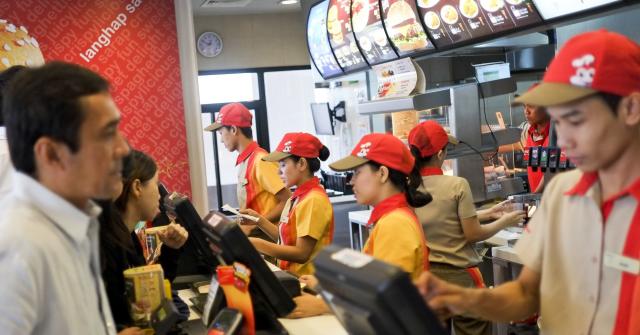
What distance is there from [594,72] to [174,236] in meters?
2.22

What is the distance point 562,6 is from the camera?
169 inches

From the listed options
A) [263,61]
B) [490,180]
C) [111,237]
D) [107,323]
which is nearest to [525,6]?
[490,180]

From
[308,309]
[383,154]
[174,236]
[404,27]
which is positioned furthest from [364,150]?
[404,27]

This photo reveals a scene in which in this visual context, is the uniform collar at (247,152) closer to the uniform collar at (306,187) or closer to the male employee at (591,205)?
the uniform collar at (306,187)

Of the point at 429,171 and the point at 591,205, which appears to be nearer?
the point at 591,205

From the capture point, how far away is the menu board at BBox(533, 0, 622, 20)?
13.5 ft

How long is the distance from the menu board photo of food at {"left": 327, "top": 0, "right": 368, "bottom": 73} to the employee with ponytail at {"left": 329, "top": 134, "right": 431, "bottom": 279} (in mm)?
4115

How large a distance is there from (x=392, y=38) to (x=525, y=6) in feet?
5.58

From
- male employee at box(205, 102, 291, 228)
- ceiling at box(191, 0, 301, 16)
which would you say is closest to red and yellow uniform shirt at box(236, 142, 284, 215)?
male employee at box(205, 102, 291, 228)

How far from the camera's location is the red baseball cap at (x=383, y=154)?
2.76 meters

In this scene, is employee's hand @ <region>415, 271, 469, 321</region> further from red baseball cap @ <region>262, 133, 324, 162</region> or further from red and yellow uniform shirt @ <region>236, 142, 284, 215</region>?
red and yellow uniform shirt @ <region>236, 142, 284, 215</region>

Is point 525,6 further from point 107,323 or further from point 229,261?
point 107,323

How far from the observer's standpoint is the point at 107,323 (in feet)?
5.36

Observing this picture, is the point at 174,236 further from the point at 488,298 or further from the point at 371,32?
the point at 371,32
